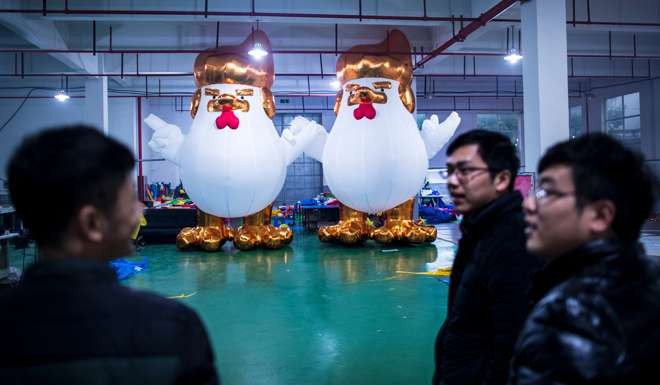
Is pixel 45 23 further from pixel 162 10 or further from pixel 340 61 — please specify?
pixel 340 61

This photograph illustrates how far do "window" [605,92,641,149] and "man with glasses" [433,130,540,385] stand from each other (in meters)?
13.6

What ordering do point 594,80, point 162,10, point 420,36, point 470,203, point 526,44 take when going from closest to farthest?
point 470,203, point 526,44, point 162,10, point 420,36, point 594,80

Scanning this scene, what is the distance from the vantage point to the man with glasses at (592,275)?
87 centimetres

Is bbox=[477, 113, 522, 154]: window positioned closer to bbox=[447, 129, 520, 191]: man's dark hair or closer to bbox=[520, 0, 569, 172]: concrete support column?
bbox=[520, 0, 569, 172]: concrete support column

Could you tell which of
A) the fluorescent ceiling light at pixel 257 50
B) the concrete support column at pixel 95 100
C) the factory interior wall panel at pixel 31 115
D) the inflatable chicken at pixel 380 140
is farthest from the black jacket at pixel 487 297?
the factory interior wall panel at pixel 31 115

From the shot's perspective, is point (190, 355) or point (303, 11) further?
point (303, 11)

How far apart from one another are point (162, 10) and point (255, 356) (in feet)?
18.5

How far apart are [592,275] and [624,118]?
1533cm

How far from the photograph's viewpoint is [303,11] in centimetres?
754

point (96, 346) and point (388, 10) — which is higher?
point (388, 10)

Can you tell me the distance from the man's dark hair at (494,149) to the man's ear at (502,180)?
→ 0.01 metres

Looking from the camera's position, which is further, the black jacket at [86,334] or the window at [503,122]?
the window at [503,122]

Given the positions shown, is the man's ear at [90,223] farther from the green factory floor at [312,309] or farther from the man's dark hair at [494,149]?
the green factory floor at [312,309]

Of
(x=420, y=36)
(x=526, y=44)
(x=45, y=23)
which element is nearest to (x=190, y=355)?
(x=526, y=44)
